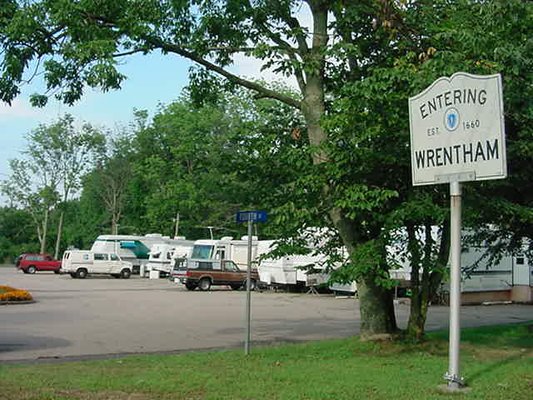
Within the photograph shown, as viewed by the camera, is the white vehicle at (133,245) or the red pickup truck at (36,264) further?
the red pickup truck at (36,264)

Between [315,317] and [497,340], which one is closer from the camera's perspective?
[497,340]

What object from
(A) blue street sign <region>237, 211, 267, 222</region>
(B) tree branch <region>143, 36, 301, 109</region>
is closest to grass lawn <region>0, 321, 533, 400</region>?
(A) blue street sign <region>237, 211, 267, 222</region>

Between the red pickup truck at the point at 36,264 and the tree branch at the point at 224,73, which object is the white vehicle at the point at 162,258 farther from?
the tree branch at the point at 224,73

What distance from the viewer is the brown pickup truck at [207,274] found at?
118 ft

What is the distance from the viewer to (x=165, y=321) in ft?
65.2

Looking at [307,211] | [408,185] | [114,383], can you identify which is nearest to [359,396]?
[114,383]

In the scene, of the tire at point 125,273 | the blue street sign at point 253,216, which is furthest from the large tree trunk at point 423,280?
the tire at point 125,273

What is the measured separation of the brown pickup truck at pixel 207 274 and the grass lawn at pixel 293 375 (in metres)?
23.6

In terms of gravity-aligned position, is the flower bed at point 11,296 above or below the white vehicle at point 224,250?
below

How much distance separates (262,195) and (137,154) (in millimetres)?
60585

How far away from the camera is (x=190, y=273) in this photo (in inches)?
1412

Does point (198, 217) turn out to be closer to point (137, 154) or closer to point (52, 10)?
point (137, 154)

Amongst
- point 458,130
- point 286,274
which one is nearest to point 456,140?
point 458,130

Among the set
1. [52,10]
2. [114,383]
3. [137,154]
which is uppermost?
[137,154]
